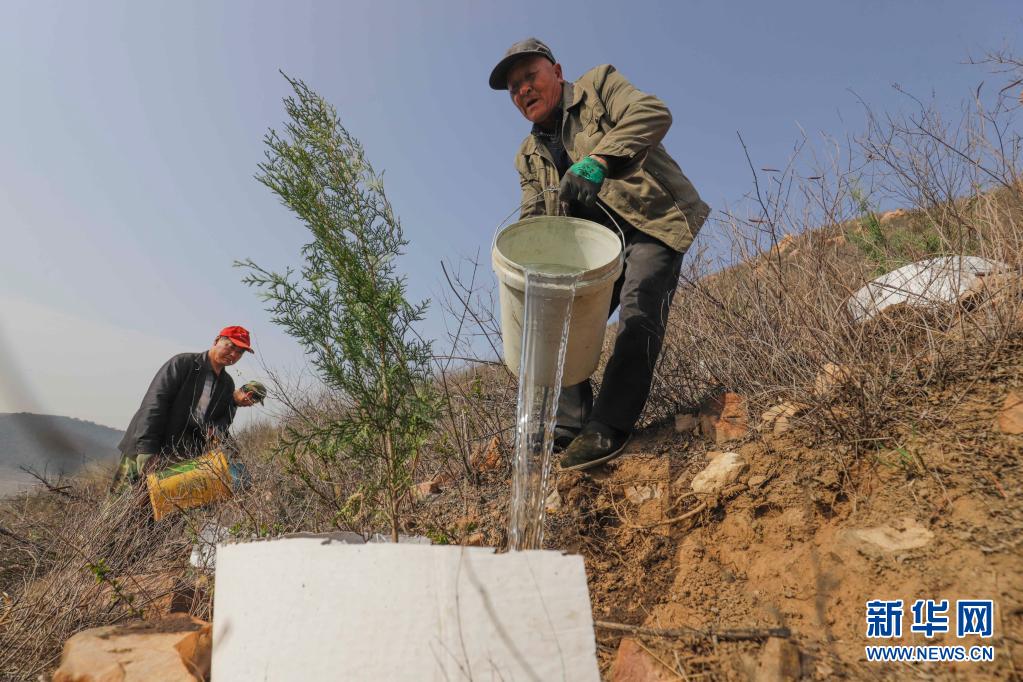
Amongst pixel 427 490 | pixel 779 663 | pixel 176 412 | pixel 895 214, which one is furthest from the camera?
pixel 176 412

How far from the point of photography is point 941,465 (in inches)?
68.2

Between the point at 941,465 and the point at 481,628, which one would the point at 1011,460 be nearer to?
the point at 941,465

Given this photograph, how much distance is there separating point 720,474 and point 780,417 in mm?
433

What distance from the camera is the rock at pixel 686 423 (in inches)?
109

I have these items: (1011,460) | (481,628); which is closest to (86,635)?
(481,628)

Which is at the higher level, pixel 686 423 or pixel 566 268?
pixel 566 268

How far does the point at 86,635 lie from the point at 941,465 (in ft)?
9.32

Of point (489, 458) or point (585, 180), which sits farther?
point (489, 458)

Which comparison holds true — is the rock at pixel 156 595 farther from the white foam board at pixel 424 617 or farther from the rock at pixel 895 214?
the rock at pixel 895 214

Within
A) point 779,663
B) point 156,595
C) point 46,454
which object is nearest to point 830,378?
point 779,663

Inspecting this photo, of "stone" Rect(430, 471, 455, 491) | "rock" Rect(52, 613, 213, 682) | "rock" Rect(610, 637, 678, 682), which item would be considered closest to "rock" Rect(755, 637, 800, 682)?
"rock" Rect(610, 637, 678, 682)

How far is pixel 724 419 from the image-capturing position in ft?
8.59

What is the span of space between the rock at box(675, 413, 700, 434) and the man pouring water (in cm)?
27

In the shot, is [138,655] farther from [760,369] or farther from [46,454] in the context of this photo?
[46,454]
